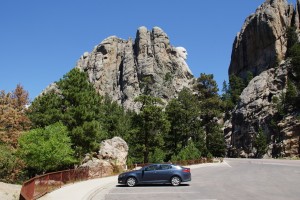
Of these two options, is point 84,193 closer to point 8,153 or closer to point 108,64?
point 8,153

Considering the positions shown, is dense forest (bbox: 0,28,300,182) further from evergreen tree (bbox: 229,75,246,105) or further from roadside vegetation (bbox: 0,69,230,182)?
evergreen tree (bbox: 229,75,246,105)

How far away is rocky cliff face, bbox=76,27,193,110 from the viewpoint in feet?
484

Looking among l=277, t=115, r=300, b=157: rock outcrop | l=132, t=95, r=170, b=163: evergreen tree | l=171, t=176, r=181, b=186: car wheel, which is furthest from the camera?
l=277, t=115, r=300, b=157: rock outcrop

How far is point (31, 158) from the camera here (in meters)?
27.5

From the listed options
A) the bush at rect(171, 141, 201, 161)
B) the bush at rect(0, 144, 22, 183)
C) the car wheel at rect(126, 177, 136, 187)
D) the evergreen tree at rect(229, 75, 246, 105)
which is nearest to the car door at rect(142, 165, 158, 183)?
the car wheel at rect(126, 177, 136, 187)

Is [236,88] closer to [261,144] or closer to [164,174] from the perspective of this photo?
[261,144]

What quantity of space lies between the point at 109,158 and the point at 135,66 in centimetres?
11987

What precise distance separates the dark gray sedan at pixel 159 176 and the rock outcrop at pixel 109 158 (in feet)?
25.1

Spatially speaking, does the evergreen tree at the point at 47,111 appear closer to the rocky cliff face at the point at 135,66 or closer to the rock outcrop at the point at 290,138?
the rock outcrop at the point at 290,138

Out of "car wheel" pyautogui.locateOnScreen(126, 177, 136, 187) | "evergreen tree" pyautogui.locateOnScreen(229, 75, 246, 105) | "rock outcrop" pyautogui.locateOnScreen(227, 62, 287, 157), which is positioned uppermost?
"evergreen tree" pyautogui.locateOnScreen(229, 75, 246, 105)

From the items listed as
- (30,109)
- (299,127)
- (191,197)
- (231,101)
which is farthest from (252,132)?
(191,197)

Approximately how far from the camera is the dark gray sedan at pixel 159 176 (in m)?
22.3

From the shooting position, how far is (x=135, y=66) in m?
152

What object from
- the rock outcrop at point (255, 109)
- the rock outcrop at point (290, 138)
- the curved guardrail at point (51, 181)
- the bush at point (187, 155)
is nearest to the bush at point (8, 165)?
the curved guardrail at point (51, 181)
